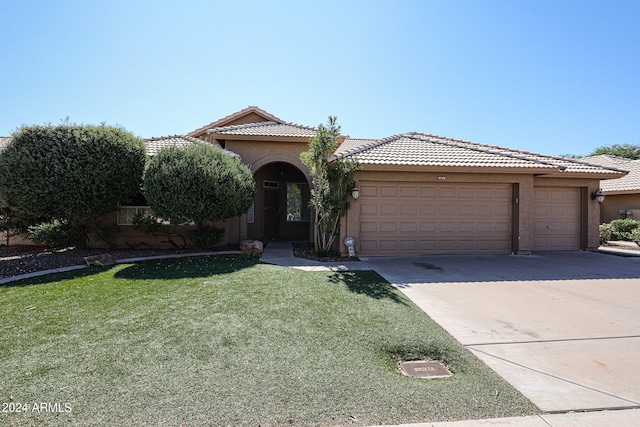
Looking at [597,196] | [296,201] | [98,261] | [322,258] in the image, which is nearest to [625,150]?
[597,196]

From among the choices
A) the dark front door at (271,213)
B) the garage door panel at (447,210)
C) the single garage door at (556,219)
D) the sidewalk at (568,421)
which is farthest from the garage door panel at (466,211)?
the dark front door at (271,213)

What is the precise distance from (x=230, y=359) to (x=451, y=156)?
10140 mm

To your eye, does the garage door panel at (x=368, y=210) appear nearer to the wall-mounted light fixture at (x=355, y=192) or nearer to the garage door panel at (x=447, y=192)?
the wall-mounted light fixture at (x=355, y=192)

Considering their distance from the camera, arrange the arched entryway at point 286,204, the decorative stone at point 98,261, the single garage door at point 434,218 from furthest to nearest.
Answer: the arched entryway at point 286,204 → the single garage door at point 434,218 → the decorative stone at point 98,261

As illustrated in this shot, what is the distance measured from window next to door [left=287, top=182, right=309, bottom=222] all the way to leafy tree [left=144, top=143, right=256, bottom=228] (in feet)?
20.1

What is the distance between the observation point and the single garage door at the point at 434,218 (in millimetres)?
10328

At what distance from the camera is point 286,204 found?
16047 millimetres

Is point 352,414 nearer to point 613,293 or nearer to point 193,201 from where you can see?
point 613,293

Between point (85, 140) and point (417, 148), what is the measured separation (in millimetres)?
11583

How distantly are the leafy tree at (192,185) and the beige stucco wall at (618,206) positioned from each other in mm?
20499

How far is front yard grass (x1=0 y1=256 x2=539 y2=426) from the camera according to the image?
2.72 metres

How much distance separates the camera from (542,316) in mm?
5152

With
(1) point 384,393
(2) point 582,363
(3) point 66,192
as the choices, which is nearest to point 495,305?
(2) point 582,363

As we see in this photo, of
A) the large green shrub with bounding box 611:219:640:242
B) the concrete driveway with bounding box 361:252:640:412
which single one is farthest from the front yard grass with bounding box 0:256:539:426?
the large green shrub with bounding box 611:219:640:242
